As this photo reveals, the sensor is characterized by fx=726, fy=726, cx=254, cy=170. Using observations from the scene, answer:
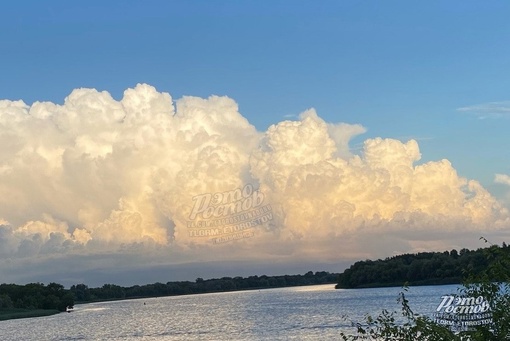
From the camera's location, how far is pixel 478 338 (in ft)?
59.5

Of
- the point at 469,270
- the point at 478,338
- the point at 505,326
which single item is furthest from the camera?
the point at 469,270

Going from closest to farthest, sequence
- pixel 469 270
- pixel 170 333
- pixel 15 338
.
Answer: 1. pixel 469 270
2. pixel 170 333
3. pixel 15 338

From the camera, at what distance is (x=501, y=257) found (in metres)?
20.8

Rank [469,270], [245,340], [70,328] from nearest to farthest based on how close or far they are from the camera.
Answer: [469,270], [245,340], [70,328]

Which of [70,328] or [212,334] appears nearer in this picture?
[212,334]

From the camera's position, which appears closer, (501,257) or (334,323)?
(501,257)

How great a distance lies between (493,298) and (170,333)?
9731 centimetres

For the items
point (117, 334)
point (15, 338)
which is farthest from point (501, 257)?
point (15, 338)

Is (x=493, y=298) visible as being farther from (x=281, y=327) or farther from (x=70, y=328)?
(x=70, y=328)


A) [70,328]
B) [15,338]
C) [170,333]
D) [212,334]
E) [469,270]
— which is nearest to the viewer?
[469,270]

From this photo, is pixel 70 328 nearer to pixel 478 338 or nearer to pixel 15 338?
pixel 15 338

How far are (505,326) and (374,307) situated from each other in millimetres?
132805

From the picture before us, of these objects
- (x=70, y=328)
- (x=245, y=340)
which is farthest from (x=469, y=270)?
(x=70, y=328)

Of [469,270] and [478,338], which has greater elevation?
[469,270]
